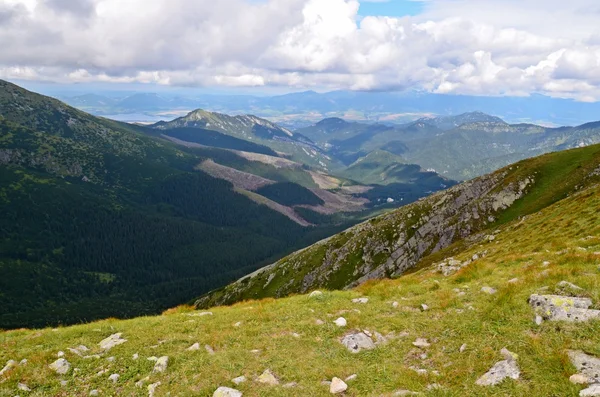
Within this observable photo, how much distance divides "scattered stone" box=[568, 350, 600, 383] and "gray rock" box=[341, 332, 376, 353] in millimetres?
7203

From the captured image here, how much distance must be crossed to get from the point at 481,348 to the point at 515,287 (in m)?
6.19

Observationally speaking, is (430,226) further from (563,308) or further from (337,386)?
(337,386)

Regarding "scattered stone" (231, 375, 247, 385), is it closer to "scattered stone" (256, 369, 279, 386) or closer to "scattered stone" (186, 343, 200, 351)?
"scattered stone" (256, 369, 279, 386)

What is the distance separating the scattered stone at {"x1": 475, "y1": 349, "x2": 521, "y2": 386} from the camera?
10945 mm

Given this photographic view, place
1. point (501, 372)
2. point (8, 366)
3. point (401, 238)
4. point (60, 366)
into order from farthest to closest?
1. point (401, 238)
2. point (8, 366)
3. point (60, 366)
4. point (501, 372)

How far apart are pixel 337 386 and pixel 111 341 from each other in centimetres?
1332

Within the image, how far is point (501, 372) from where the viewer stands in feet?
36.9

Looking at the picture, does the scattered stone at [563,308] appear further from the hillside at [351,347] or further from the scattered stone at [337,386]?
the scattered stone at [337,386]

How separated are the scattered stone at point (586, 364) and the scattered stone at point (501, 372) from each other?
163 cm

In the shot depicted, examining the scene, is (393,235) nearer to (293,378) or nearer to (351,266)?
(351,266)

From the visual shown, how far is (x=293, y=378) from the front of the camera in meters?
13.4

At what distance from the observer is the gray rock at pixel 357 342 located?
15.3 m

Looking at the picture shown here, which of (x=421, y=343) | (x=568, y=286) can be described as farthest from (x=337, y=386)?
(x=568, y=286)

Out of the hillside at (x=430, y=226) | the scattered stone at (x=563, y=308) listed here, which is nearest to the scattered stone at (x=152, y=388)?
the scattered stone at (x=563, y=308)
